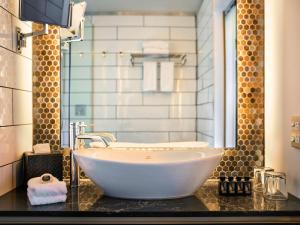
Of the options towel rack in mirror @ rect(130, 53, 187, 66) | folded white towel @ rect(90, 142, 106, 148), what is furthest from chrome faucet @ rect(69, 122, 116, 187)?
towel rack in mirror @ rect(130, 53, 187, 66)

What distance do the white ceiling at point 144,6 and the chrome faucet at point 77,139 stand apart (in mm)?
590

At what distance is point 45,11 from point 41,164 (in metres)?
0.68

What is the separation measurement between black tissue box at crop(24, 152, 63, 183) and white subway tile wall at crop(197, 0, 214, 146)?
0.70 m

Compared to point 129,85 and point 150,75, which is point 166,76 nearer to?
point 150,75

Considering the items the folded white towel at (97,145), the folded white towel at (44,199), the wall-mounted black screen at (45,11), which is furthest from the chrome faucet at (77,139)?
the wall-mounted black screen at (45,11)

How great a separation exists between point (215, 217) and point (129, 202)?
331mm

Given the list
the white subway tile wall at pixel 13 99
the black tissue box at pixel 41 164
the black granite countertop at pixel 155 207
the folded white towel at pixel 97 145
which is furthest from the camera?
the folded white towel at pixel 97 145

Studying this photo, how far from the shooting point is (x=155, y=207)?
1.31m

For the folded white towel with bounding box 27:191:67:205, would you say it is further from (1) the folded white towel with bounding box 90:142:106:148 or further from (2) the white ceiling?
(2) the white ceiling

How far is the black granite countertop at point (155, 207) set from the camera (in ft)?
4.11

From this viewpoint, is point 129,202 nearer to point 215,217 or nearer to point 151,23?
point 215,217

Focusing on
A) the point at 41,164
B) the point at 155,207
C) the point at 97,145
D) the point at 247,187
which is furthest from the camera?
the point at 97,145

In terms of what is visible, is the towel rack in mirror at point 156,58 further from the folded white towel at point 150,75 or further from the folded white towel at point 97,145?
the folded white towel at point 97,145

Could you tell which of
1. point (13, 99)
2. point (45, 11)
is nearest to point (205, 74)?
point (45, 11)
